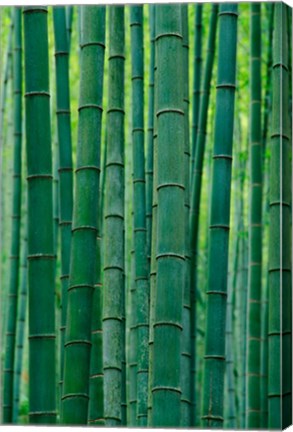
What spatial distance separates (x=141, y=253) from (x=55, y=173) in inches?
46.2

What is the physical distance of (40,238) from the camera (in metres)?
2.48

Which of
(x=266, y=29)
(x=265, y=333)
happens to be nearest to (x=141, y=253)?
(x=265, y=333)

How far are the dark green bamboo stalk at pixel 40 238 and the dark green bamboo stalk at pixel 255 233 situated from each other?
1.14 meters

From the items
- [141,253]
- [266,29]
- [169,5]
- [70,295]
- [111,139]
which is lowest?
[70,295]

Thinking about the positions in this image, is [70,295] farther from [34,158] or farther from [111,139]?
[111,139]

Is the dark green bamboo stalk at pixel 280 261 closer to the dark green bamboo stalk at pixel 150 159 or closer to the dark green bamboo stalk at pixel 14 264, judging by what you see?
the dark green bamboo stalk at pixel 150 159

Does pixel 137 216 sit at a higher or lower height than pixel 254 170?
lower

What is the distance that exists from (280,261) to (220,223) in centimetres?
23

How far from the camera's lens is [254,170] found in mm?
3467

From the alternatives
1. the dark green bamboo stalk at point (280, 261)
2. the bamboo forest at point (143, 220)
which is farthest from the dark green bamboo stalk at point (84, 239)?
the dark green bamboo stalk at point (280, 261)

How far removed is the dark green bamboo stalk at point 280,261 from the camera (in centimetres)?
300

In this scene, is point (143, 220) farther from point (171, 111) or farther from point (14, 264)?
point (14, 264)

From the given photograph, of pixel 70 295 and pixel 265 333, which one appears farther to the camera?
pixel 265 333

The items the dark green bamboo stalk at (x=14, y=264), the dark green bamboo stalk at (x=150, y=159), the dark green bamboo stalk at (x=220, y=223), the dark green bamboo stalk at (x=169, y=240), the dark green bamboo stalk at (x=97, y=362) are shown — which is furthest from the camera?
the dark green bamboo stalk at (x=14, y=264)
